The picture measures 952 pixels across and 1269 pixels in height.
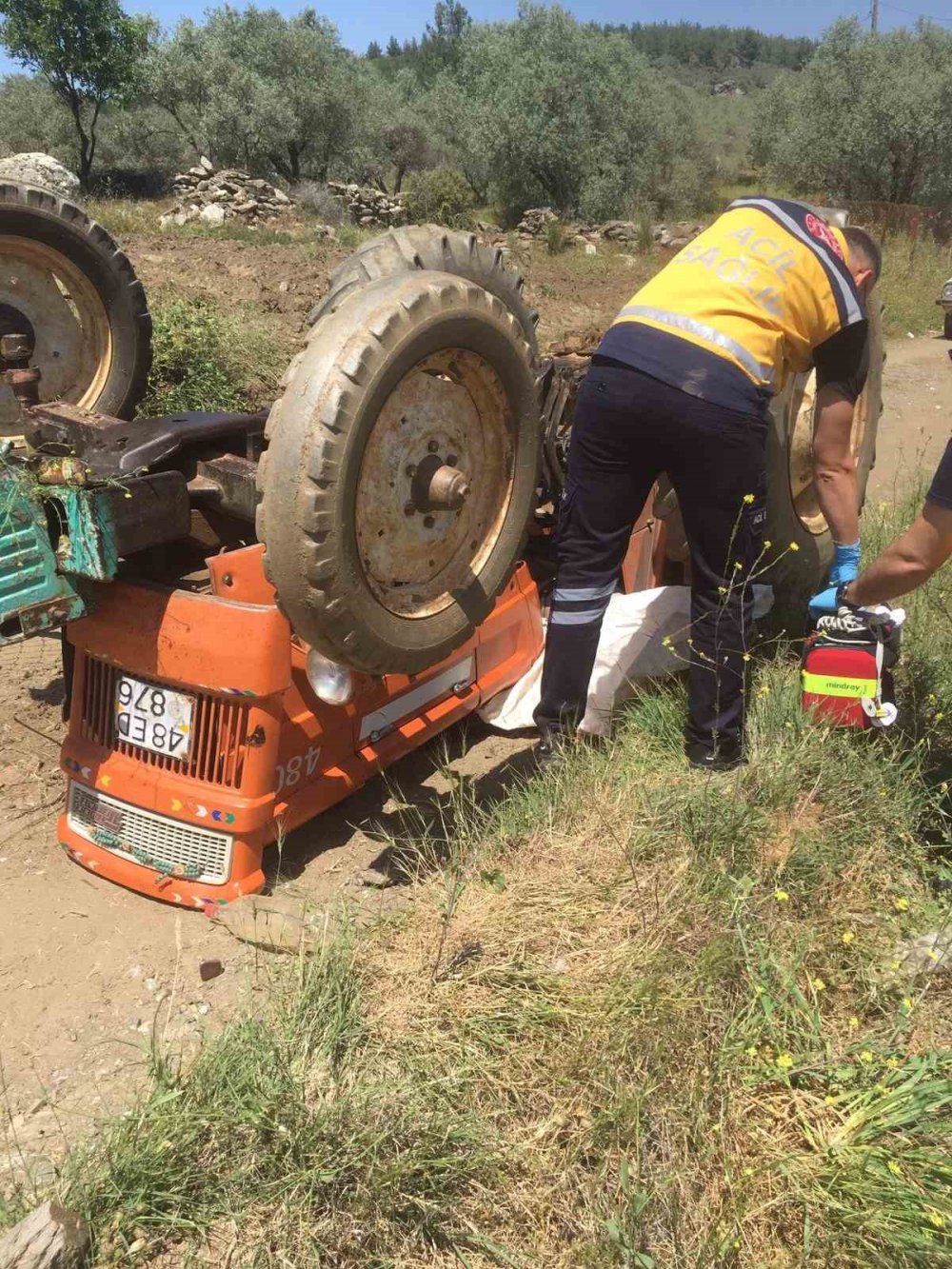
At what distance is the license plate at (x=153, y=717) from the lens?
2998 mm

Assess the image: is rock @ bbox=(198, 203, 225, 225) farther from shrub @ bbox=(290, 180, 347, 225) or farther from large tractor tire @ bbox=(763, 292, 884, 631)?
large tractor tire @ bbox=(763, 292, 884, 631)

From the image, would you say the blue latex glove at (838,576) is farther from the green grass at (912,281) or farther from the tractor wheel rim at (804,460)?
the green grass at (912,281)

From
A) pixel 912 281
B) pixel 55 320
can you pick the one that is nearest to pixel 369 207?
pixel 912 281

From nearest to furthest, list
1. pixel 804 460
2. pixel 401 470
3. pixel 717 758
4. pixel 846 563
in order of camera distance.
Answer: pixel 401 470 < pixel 717 758 < pixel 846 563 < pixel 804 460

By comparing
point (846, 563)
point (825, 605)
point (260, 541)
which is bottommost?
point (825, 605)

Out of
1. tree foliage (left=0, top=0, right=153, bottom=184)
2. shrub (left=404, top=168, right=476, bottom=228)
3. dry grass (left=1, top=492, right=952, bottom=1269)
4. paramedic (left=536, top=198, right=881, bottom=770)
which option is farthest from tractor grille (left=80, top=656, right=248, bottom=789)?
tree foliage (left=0, top=0, right=153, bottom=184)

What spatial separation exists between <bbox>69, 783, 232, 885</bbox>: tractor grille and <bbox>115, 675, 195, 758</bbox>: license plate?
0.22 metres

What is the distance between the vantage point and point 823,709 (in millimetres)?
3137

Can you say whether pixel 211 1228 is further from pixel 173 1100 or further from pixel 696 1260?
pixel 696 1260

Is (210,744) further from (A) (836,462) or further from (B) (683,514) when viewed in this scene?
(A) (836,462)

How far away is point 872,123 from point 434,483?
1168 inches

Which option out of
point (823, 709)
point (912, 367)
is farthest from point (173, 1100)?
point (912, 367)

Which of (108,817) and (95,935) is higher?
(108,817)

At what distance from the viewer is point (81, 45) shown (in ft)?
94.8
